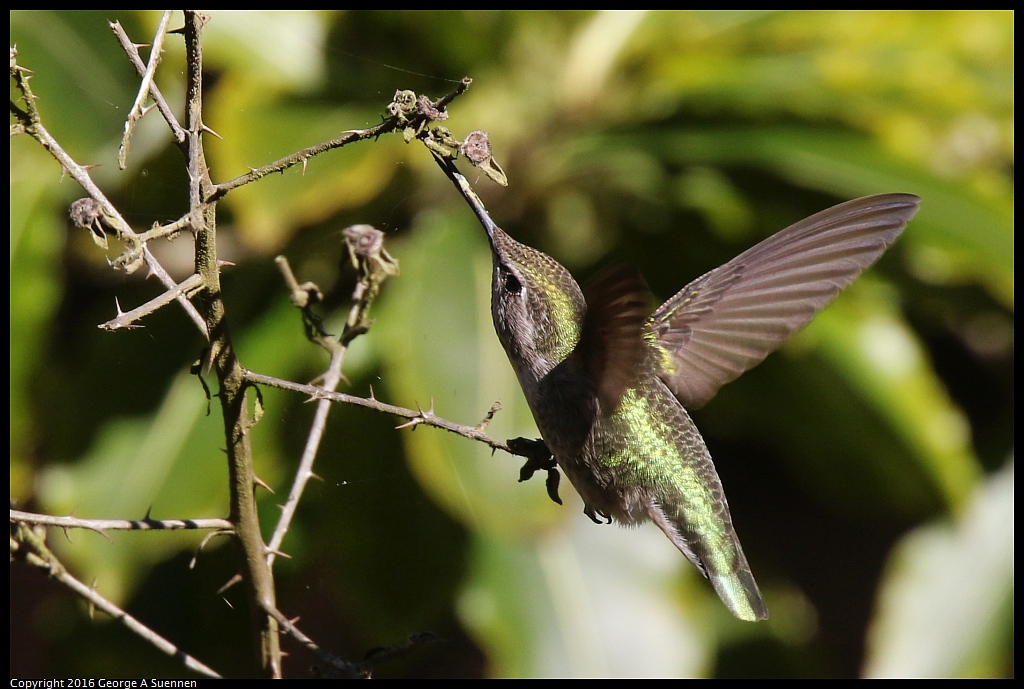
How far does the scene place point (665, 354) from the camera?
1.58 metres

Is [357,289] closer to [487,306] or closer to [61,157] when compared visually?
[61,157]

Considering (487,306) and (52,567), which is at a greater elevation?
(52,567)

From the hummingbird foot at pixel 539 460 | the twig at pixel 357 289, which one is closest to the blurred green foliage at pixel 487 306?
the hummingbird foot at pixel 539 460

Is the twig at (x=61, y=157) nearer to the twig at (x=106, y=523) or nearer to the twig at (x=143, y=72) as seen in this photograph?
the twig at (x=143, y=72)

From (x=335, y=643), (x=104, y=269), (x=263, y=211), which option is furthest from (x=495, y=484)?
(x=335, y=643)

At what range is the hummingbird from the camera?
127cm

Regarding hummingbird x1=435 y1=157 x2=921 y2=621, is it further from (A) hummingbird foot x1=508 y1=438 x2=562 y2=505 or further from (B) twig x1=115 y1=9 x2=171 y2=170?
(B) twig x1=115 y1=9 x2=171 y2=170

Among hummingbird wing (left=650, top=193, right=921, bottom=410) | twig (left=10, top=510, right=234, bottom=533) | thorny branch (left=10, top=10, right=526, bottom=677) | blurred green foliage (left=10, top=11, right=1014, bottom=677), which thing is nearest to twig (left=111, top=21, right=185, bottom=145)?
thorny branch (left=10, top=10, right=526, bottom=677)

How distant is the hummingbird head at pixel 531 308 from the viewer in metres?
1.27

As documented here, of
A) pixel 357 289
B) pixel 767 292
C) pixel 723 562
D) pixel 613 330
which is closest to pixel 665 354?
pixel 767 292

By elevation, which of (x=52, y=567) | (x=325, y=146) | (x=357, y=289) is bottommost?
(x=52, y=567)

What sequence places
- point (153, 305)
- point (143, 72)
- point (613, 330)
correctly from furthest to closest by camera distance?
point (613, 330) < point (143, 72) < point (153, 305)

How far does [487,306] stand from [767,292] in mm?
1071

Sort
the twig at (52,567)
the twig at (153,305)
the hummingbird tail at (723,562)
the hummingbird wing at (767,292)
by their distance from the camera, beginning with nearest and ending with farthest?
the twig at (153,305)
the twig at (52,567)
the hummingbird wing at (767,292)
the hummingbird tail at (723,562)
